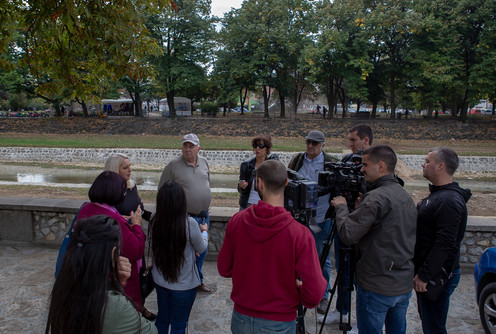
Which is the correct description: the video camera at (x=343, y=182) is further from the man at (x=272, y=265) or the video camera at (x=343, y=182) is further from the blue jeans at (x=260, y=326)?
the blue jeans at (x=260, y=326)

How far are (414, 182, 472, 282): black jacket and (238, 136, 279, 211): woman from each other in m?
1.92

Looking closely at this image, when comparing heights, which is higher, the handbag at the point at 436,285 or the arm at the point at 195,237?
the arm at the point at 195,237

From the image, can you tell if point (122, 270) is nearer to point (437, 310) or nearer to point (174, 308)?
point (174, 308)

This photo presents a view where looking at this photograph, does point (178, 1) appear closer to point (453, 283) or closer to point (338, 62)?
point (338, 62)

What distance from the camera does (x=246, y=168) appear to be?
4.98 m

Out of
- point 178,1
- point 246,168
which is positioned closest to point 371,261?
point 246,168

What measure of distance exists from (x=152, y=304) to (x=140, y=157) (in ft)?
70.1

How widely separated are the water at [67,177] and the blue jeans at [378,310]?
46.2 feet

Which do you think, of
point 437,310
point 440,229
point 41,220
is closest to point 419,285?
point 437,310

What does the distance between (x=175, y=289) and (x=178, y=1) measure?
39154mm

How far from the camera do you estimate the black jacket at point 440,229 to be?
310 cm

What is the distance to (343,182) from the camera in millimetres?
3400

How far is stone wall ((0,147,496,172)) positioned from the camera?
23.8 meters

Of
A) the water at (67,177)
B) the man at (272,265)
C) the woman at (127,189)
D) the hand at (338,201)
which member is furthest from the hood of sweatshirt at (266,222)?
the water at (67,177)
